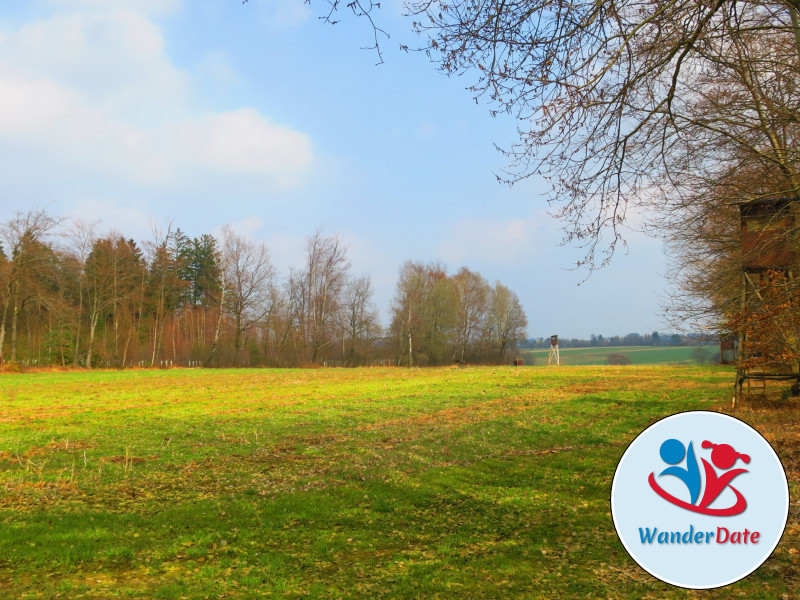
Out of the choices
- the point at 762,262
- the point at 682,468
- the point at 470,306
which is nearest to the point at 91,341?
the point at 470,306

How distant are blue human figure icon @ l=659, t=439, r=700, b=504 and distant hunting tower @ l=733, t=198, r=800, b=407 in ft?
17.7

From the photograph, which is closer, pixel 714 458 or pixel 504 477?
pixel 714 458

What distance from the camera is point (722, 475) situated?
3049mm

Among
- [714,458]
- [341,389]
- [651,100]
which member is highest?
[651,100]

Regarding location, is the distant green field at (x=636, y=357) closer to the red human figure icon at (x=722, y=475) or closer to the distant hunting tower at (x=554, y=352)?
the distant hunting tower at (x=554, y=352)

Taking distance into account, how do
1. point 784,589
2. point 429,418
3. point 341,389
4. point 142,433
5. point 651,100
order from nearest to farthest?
1. point 784,589
2. point 651,100
3. point 142,433
4. point 429,418
5. point 341,389

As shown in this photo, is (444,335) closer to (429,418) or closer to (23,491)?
(429,418)

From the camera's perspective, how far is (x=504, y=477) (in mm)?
8375

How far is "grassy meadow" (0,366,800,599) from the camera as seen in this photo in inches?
181

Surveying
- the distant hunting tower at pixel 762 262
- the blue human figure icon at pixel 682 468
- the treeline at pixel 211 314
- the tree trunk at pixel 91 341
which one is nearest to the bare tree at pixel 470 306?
the treeline at pixel 211 314

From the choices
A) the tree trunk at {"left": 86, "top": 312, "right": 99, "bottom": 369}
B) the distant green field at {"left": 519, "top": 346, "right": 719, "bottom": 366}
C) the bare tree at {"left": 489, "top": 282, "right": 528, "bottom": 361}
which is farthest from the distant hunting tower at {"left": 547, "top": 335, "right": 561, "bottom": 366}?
the tree trunk at {"left": 86, "top": 312, "right": 99, "bottom": 369}

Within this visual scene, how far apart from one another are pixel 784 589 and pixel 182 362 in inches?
2237

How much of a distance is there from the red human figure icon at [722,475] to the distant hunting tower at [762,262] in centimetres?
529

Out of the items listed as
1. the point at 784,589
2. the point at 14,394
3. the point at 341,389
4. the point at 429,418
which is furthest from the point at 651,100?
the point at 14,394
